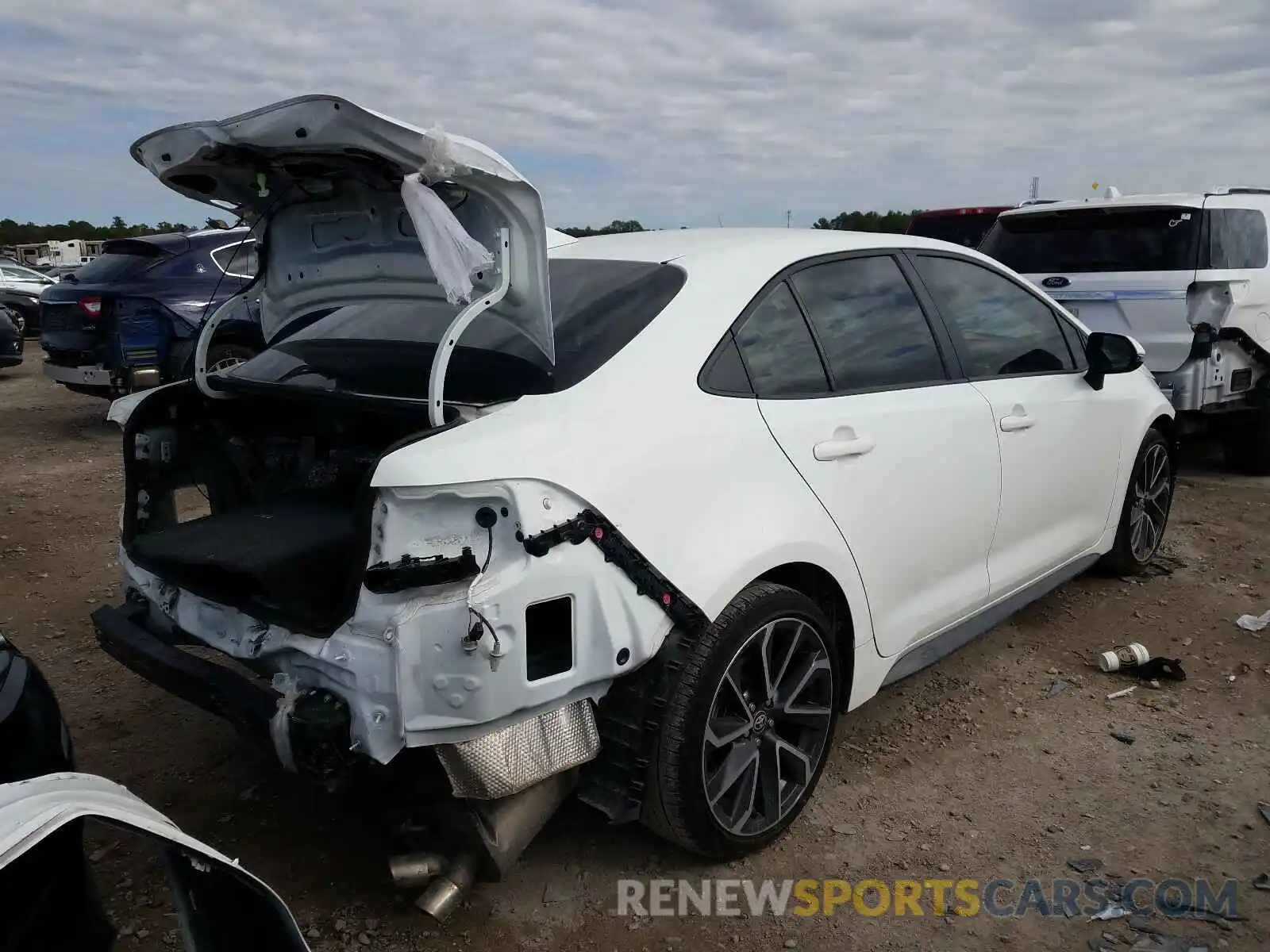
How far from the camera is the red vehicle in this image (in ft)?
32.5

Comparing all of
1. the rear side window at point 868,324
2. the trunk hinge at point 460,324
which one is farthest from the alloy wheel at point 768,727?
the trunk hinge at point 460,324

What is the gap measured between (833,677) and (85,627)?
3437 millimetres

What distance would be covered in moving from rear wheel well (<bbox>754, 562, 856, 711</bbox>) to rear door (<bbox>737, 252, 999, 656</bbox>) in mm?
103

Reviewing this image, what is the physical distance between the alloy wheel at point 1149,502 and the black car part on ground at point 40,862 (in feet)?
14.4

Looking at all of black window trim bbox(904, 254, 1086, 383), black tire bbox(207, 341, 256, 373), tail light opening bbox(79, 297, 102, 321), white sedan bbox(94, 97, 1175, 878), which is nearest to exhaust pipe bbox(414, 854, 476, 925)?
white sedan bbox(94, 97, 1175, 878)

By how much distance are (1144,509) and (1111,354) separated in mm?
1121

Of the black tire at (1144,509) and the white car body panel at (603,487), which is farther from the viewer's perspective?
the black tire at (1144,509)

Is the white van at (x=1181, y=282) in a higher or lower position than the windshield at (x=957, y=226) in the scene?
lower

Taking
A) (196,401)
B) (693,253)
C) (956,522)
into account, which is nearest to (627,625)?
(693,253)

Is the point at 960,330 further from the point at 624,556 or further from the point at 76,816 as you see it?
the point at 76,816

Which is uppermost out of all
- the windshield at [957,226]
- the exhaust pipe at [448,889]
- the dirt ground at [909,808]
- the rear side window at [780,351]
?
the windshield at [957,226]

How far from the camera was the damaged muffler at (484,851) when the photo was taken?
2406 mm

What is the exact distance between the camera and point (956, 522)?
3354 mm

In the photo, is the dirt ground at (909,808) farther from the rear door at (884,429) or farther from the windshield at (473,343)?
the windshield at (473,343)
